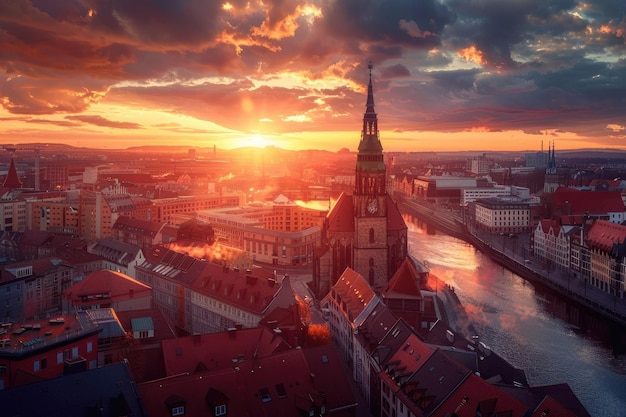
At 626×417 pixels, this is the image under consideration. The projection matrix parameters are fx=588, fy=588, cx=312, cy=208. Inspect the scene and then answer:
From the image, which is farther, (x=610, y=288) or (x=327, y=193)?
(x=327, y=193)

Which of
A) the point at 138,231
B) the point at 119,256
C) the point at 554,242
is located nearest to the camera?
the point at 119,256

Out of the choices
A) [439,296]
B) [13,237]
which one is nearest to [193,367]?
[439,296]

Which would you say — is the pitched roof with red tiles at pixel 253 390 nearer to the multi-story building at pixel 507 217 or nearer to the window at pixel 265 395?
the window at pixel 265 395

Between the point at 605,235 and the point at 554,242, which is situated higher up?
the point at 605,235

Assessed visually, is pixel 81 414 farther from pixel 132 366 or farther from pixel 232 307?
pixel 232 307

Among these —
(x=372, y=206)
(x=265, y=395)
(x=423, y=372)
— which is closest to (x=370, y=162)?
(x=372, y=206)

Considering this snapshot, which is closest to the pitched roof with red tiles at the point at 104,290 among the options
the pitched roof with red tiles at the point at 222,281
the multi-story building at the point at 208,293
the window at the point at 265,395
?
the multi-story building at the point at 208,293

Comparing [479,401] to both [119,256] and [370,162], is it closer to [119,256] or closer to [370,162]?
[370,162]
